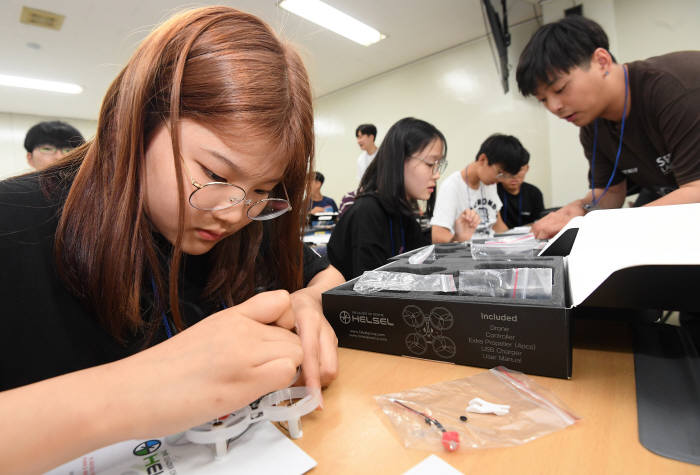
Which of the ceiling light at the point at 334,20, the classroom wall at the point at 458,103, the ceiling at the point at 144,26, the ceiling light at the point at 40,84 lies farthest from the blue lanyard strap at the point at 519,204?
the ceiling light at the point at 40,84

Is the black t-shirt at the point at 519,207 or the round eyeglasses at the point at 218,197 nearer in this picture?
the round eyeglasses at the point at 218,197

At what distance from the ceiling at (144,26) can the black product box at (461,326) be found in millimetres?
2685

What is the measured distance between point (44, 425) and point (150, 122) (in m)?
0.42

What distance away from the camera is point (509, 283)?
1.90ft

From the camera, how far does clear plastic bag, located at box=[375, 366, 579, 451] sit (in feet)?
1.23

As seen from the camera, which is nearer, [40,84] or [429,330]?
Answer: [429,330]

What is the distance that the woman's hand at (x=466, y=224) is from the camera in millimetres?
2152

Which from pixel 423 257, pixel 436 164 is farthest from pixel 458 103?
pixel 423 257

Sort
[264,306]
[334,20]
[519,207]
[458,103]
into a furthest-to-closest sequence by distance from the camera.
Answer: [458,103], [334,20], [519,207], [264,306]

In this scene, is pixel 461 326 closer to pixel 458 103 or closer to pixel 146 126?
pixel 146 126

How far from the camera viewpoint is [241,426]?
0.37m

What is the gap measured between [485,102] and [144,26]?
12.9 feet

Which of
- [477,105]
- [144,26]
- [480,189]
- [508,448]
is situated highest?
[144,26]

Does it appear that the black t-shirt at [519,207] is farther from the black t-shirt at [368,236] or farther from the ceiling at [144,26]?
the black t-shirt at [368,236]
